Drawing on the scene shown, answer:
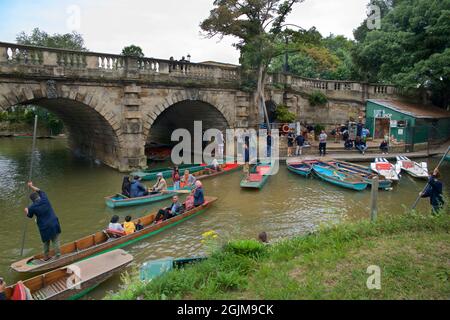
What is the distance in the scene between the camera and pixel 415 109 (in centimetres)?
2569

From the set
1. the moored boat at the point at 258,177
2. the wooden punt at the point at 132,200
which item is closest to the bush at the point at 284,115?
the moored boat at the point at 258,177

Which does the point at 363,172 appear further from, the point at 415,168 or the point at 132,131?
the point at 132,131

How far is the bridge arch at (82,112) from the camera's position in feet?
48.8

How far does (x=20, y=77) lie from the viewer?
1462cm


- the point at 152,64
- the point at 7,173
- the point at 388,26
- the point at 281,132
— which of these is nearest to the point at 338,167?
the point at 281,132

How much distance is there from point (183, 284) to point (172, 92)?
15156 millimetres

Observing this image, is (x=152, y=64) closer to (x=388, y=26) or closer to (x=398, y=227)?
(x=398, y=227)

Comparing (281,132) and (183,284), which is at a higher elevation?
(281,132)

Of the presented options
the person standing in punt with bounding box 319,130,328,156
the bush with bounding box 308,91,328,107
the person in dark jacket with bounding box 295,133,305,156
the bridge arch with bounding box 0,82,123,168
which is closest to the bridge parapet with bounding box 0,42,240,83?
the bridge arch with bounding box 0,82,123,168

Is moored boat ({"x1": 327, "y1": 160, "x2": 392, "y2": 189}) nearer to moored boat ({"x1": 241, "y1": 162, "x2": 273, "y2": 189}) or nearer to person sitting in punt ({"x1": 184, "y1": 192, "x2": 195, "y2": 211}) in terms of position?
moored boat ({"x1": 241, "y1": 162, "x2": 273, "y2": 189})

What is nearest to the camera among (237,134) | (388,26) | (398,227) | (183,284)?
(183,284)

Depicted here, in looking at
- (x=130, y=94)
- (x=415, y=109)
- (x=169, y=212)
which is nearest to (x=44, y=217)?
(x=169, y=212)

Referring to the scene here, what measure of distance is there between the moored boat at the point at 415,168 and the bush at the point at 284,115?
764 centimetres
